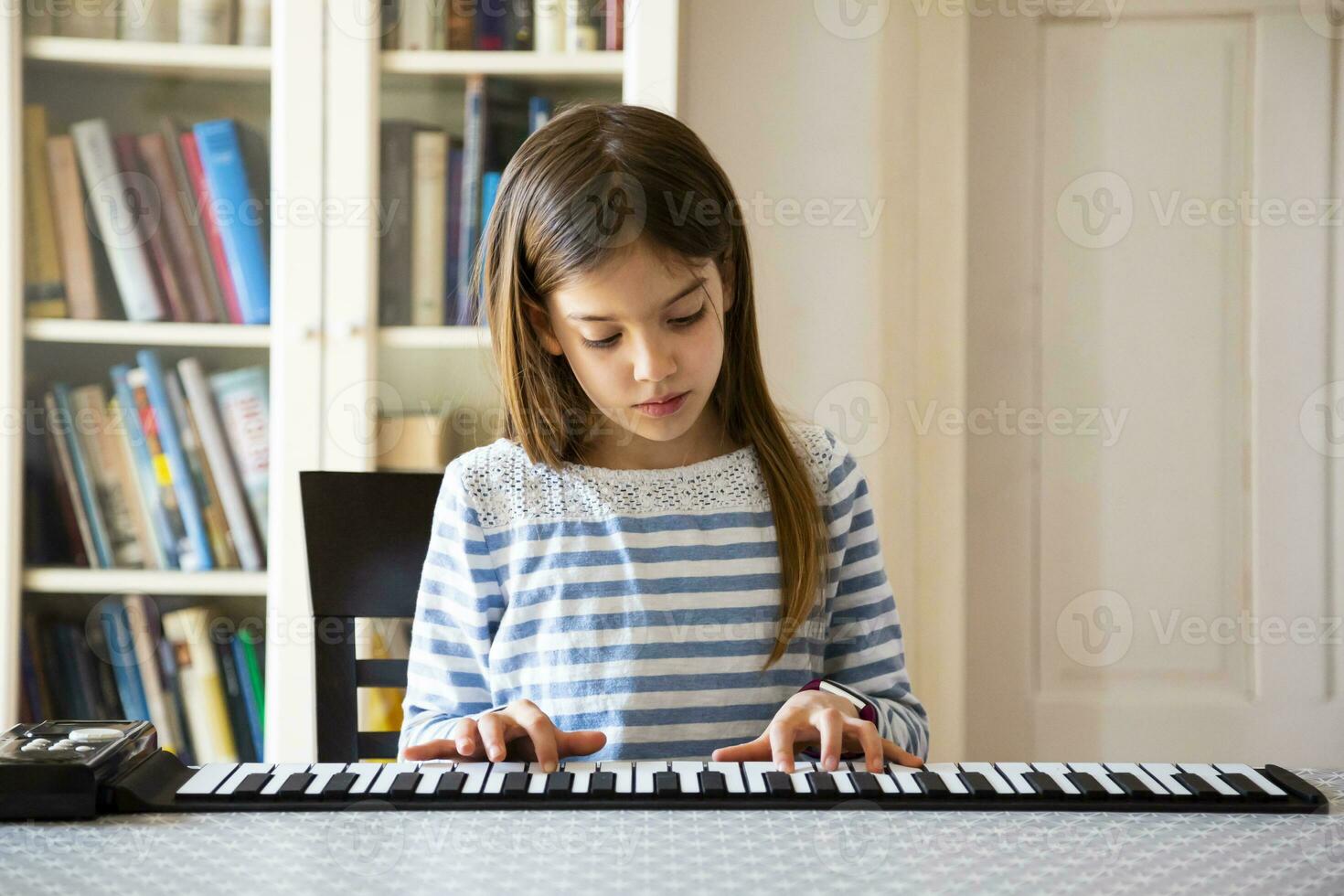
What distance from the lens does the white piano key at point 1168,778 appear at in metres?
0.58

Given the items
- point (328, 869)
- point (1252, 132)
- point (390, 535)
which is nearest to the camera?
point (328, 869)

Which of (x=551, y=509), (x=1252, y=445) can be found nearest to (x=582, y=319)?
(x=551, y=509)

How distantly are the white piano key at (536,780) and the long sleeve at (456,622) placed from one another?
1.01 ft

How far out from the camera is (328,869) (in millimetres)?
497

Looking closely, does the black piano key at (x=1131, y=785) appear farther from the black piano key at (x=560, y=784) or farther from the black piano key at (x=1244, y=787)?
the black piano key at (x=560, y=784)

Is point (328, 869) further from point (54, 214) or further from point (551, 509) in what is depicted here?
point (54, 214)

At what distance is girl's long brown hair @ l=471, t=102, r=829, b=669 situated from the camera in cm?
87

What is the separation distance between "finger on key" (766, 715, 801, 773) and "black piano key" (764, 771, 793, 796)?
0.05 meters

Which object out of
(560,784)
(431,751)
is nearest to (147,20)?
(431,751)

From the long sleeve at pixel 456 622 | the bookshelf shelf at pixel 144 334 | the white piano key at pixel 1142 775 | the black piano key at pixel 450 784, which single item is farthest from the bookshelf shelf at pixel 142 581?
the white piano key at pixel 1142 775

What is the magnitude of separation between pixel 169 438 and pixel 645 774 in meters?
1.16

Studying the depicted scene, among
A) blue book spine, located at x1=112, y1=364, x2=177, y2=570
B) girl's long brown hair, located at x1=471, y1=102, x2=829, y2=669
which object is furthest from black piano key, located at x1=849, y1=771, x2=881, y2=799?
blue book spine, located at x1=112, y1=364, x2=177, y2=570

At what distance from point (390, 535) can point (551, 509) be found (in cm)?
18

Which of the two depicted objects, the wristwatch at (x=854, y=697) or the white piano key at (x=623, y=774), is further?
the wristwatch at (x=854, y=697)
